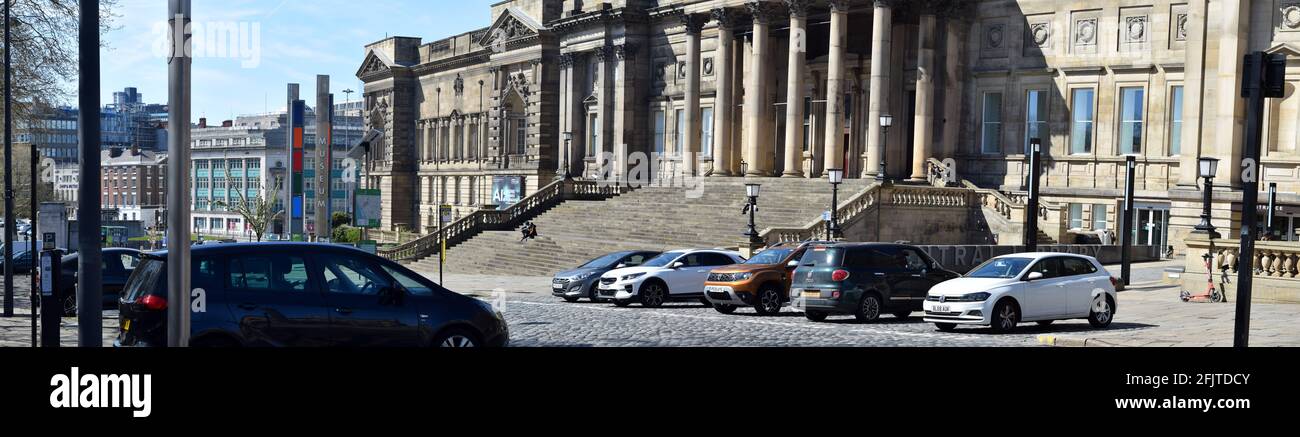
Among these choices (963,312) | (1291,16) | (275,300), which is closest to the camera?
(275,300)

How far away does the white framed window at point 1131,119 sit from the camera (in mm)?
45138

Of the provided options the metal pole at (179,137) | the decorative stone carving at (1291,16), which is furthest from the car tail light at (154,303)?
the decorative stone carving at (1291,16)

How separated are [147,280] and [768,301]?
607 inches

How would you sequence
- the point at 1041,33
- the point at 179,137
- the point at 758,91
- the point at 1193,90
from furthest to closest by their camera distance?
the point at 758,91
the point at 1041,33
the point at 1193,90
the point at 179,137

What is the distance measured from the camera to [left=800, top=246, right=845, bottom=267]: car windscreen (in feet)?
80.0

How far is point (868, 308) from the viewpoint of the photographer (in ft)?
79.9

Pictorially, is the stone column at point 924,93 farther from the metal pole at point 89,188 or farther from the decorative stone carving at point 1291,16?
the metal pole at point 89,188

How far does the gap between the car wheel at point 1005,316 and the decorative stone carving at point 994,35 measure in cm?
2782

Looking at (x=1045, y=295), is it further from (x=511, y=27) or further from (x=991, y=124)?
(x=511, y=27)

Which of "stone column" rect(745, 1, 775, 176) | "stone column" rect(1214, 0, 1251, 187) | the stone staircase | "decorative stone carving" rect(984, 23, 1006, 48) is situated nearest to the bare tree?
the stone staircase

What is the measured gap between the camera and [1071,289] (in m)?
22.7

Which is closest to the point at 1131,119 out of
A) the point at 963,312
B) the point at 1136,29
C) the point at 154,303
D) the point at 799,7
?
the point at 1136,29
